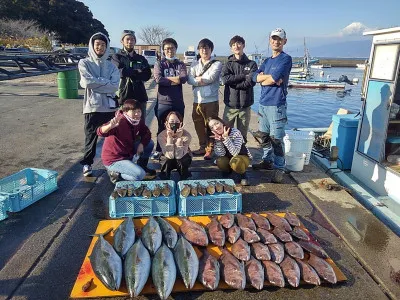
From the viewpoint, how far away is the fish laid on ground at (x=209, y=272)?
2.58m

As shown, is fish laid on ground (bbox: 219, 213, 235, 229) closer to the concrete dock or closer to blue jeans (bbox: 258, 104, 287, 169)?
the concrete dock

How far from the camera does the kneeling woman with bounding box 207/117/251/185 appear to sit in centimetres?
468

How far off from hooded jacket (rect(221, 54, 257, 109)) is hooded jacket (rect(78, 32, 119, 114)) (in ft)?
6.58

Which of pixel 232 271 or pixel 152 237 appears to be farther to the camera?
pixel 152 237

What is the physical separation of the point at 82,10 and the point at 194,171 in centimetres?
4240

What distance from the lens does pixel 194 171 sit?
5.29 metres

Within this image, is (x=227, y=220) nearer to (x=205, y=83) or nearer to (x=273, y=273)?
(x=273, y=273)

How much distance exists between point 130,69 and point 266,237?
372 centimetres

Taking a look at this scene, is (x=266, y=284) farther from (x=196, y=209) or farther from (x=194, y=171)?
(x=194, y=171)

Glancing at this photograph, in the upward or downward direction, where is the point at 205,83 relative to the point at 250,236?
upward

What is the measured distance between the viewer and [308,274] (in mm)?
2703

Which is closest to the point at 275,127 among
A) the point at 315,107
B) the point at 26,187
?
the point at 26,187

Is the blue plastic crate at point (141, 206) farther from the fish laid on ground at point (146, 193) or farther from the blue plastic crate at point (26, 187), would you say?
the blue plastic crate at point (26, 187)

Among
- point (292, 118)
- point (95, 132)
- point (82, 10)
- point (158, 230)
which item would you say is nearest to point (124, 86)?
point (95, 132)
